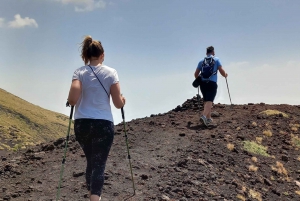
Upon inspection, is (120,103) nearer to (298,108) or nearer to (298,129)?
(298,129)

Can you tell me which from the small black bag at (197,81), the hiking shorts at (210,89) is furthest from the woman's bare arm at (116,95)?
the small black bag at (197,81)

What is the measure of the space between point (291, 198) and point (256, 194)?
131 centimetres

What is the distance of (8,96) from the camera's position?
113875 mm

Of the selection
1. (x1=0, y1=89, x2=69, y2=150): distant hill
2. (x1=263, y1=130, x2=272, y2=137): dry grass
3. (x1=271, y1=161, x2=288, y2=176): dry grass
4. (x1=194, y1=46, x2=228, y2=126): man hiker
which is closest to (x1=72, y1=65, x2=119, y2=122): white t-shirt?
(x1=271, y1=161, x2=288, y2=176): dry grass

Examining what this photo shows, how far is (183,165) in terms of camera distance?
30.0 ft

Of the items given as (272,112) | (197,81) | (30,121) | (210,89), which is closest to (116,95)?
(210,89)

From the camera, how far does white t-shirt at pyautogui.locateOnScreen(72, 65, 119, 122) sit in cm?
550

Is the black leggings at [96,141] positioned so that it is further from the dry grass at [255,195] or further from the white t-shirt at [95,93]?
the dry grass at [255,195]

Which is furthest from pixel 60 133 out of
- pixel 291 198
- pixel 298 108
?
pixel 291 198

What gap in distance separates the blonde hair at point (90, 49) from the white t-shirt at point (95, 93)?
0.93 feet

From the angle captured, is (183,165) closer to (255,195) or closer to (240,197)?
(240,197)

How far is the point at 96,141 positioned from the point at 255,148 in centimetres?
772

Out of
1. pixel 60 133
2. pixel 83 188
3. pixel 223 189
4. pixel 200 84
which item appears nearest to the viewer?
pixel 83 188

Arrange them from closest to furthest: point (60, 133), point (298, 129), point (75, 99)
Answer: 1. point (75, 99)
2. point (298, 129)
3. point (60, 133)
